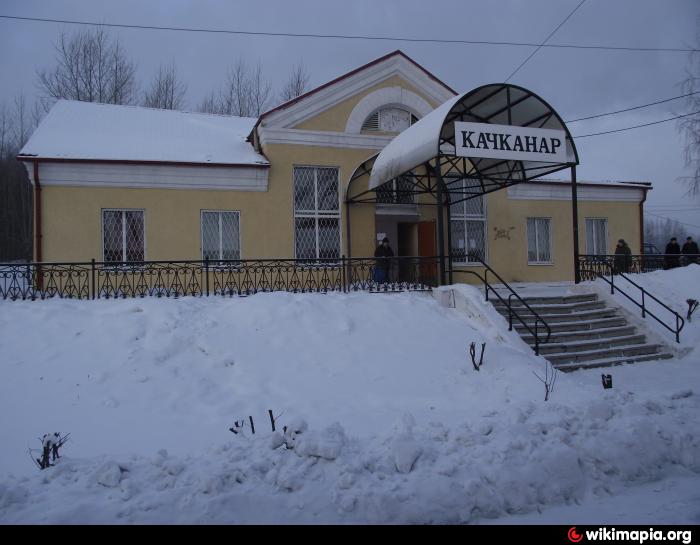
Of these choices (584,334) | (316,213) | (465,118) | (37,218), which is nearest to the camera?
(584,334)

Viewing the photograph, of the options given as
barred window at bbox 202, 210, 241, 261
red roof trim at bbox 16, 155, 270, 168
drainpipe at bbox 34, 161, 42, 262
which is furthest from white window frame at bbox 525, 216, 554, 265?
drainpipe at bbox 34, 161, 42, 262

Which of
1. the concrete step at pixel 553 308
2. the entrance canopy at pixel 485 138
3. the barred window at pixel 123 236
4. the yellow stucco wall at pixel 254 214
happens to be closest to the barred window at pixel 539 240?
the yellow stucco wall at pixel 254 214

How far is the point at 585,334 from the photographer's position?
10625 millimetres

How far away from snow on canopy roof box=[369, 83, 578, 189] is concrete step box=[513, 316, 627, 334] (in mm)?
3844

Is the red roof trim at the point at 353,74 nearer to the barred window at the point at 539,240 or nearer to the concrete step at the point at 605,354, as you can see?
the barred window at the point at 539,240

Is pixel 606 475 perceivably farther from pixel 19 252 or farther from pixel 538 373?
pixel 19 252

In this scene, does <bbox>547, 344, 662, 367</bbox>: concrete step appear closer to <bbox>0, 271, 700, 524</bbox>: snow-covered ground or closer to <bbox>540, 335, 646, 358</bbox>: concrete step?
<bbox>540, 335, 646, 358</bbox>: concrete step

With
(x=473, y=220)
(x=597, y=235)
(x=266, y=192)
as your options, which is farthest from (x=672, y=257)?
(x=266, y=192)

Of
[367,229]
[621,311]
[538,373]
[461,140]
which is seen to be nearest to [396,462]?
[538,373]

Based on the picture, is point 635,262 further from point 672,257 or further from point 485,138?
point 485,138

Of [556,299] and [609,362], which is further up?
[556,299]

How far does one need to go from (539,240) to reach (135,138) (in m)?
13.5

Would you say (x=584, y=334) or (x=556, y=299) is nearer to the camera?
(x=584, y=334)

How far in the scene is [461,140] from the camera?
416 inches
